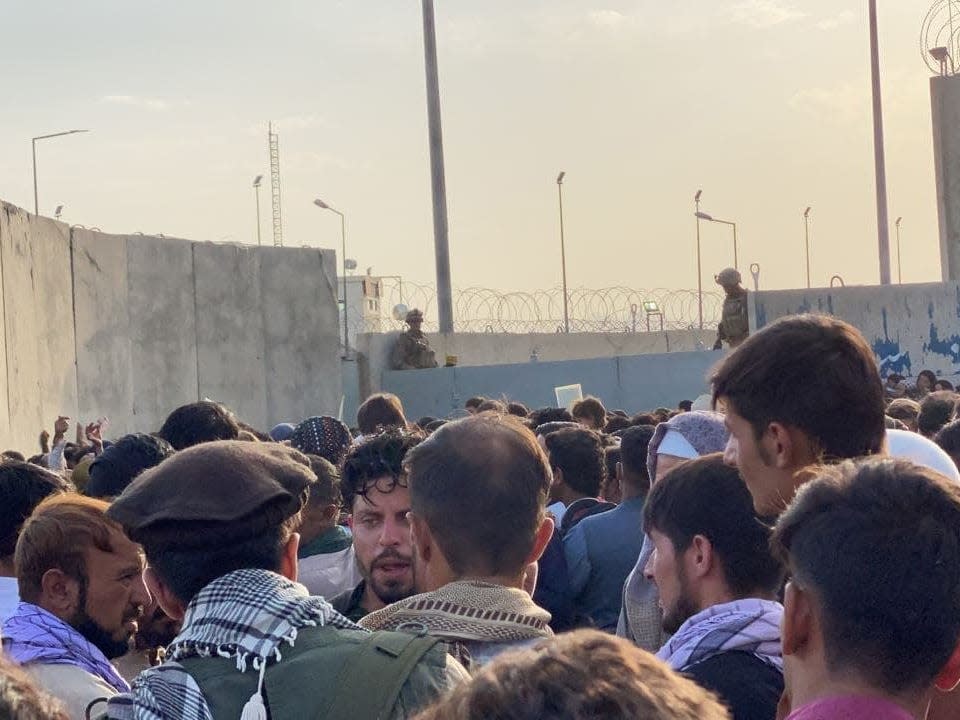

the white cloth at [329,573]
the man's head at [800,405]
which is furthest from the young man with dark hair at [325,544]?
the man's head at [800,405]

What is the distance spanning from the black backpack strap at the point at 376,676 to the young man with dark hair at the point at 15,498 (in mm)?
1687

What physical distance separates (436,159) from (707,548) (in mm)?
20136

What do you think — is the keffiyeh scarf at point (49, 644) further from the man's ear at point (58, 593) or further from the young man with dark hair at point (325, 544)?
the young man with dark hair at point (325, 544)

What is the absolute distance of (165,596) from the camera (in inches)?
99.8

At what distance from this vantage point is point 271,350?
2277cm

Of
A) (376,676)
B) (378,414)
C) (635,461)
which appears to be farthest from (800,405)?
(378,414)

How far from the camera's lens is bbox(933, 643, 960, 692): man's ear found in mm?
2100

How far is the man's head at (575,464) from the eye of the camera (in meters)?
6.00

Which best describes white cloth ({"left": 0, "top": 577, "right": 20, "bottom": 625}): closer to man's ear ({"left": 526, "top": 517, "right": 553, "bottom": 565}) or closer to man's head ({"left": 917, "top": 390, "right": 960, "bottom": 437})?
man's ear ({"left": 526, "top": 517, "right": 553, "bottom": 565})

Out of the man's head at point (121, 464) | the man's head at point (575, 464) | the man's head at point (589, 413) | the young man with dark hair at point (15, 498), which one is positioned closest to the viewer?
the young man with dark hair at point (15, 498)

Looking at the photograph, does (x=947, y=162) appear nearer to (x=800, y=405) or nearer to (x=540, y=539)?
(x=800, y=405)

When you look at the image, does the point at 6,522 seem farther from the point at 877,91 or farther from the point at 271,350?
the point at 877,91

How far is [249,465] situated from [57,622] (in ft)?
3.04

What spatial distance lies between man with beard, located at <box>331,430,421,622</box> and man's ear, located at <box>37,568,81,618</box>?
0.67 m
